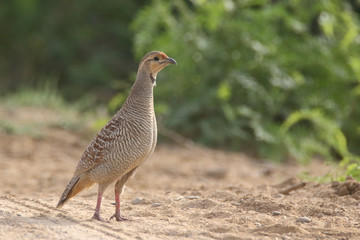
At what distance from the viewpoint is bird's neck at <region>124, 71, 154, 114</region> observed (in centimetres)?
590

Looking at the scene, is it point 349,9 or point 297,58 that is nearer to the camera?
point 297,58

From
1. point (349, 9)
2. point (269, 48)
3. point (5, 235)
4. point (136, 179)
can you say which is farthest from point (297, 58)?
point (5, 235)

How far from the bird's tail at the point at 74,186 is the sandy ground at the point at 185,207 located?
0.13 metres

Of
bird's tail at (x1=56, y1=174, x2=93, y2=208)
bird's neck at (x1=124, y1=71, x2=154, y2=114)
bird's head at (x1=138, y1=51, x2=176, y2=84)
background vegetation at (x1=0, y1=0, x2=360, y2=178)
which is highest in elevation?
background vegetation at (x1=0, y1=0, x2=360, y2=178)

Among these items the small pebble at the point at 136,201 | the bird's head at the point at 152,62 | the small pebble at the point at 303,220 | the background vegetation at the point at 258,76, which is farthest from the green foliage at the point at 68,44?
the small pebble at the point at 303,220

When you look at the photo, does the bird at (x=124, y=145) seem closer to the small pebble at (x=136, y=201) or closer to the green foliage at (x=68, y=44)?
the small pebble at (x=136, y=201)

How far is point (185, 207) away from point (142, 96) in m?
1.25

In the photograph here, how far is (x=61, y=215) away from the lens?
571 centimetres

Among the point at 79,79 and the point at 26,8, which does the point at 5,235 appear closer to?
the point at 79,79

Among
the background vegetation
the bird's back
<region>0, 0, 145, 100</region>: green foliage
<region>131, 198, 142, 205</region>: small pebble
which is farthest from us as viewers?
<region>0, 0, 145, 100</region>: green foliage

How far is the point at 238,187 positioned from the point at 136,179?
2122 millimetres

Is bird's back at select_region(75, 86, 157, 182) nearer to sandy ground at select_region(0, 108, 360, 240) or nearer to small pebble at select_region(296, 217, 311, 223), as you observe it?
sandy ground at select_region(0, 108, 360, 240)

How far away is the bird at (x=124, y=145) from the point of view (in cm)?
Answer: 570

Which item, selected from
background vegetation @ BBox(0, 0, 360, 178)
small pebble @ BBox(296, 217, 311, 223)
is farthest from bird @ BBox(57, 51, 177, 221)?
background vegetation @ BBox(0, 0, 360, 178)
